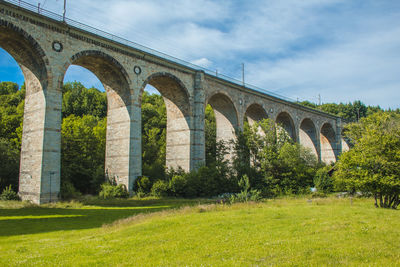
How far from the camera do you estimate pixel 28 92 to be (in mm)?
19078

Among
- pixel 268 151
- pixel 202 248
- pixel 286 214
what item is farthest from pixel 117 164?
pixel 202 248

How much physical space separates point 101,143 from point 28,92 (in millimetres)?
11705

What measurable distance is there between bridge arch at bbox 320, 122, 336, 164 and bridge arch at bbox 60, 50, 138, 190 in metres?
35.9

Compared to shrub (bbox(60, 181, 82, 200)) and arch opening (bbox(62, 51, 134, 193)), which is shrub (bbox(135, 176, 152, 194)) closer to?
arch opening (bbox(62, 51, 134, 193))

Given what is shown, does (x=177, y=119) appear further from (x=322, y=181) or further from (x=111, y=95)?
(x=322, y=181)

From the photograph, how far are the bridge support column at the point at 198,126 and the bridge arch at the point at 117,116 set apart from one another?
5532mm

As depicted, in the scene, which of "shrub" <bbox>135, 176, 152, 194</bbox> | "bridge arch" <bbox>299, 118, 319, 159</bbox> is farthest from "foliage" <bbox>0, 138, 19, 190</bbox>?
"bridge arch" <bbox>299, 118, 319, 159</bbox>

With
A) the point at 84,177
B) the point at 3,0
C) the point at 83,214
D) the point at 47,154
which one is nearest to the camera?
the point at 83,214

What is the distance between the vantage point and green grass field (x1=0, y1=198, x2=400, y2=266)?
20.1 feet

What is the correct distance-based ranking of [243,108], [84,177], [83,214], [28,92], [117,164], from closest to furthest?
1. [83,214]
2. [28,92]
3. [117,164]
4. [84,177]
5. [243,108]

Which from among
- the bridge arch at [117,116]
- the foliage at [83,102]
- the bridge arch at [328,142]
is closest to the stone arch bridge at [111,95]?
the bridge arch at [117,116]

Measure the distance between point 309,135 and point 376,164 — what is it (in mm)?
30591

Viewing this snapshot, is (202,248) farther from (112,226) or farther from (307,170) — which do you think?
(307,170)

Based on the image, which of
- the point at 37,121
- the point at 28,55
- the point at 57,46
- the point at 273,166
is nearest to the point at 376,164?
the point at 273,166
